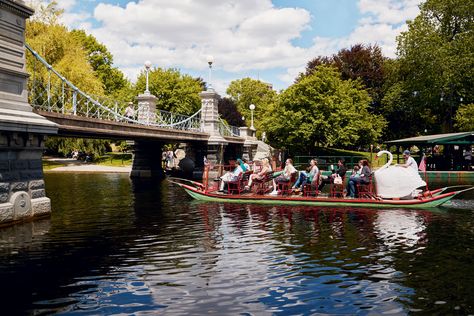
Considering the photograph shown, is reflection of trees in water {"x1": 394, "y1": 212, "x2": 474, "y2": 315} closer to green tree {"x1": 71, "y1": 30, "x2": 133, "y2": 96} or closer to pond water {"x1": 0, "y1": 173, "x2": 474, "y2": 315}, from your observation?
pond water {"x1": 0, "y1": 173, "x2": 474, "y2": 315}

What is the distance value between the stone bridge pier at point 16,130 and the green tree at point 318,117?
2644cm

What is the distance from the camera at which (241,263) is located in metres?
8.12

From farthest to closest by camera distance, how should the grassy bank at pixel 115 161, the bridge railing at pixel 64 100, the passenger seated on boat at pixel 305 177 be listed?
the grassy bank at pixel 115 161
the passenger seated on boat at pixel 305 177
the bridge railing at pixel 64 100

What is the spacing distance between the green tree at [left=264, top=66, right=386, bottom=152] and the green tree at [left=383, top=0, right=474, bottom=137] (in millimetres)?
9125

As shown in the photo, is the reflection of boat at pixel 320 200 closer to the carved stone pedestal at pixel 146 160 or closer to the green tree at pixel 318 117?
the carved stone pedestal at pixel 146 160

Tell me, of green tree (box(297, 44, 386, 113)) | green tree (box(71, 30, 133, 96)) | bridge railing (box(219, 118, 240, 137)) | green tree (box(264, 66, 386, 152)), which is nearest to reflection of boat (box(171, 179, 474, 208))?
green tree (box(264, 66, 386, 152))

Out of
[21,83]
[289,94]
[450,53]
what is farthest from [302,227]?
[450,53]

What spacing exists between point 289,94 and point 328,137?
5700 mm

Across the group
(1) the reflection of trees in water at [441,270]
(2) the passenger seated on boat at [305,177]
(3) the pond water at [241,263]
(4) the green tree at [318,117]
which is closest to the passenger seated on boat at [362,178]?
(2) the passenger seated on boat at [305,177]

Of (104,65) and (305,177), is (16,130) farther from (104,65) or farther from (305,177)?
(104,65)

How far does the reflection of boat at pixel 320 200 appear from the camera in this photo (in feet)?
48.5

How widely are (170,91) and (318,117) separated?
22722 mm

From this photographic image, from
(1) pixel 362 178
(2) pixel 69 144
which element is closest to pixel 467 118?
(1) pixel 362 178

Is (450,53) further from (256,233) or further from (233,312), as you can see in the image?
(233,312)
